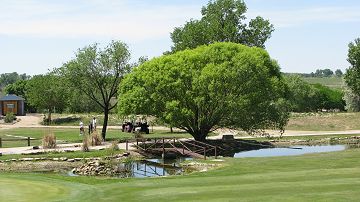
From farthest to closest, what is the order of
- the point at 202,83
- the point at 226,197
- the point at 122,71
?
the point at 122,71 < the point at 202,83 < the point at 226,197

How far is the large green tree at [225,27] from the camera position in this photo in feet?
268

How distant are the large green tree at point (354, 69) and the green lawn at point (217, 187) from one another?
63.0 meters

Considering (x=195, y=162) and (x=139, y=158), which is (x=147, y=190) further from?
(x=139, y=158)

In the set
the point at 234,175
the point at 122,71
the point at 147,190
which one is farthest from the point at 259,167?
the point at 122,71

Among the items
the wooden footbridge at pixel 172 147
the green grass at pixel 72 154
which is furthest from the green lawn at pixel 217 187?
the wooden footbridge at pixel 172 147

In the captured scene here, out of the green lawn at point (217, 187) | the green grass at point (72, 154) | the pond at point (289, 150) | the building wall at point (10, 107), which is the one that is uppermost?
the building wall at point (10, 107)

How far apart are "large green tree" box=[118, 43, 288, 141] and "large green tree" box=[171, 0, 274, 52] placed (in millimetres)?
28630

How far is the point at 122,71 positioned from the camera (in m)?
58.7

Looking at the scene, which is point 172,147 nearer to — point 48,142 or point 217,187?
point 48,142

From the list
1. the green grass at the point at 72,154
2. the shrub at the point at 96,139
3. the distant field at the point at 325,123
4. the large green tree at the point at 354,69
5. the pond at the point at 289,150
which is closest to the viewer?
the green grass at the point at 72,154

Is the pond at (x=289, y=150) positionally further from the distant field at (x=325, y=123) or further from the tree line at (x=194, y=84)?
the distant field at (x=325, y=123)

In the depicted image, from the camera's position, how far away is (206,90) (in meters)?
50.5

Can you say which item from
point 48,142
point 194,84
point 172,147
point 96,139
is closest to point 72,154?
point 48,142

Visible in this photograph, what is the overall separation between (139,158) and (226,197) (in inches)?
929
